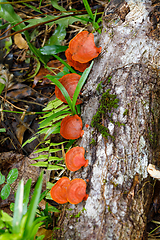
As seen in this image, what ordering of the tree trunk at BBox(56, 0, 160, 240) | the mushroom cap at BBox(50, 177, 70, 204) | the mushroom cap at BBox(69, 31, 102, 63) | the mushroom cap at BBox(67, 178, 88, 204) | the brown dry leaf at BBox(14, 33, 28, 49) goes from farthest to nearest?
the brown dry leaf at BBox(14, 33, 28, 49) < the mushroom cap at BBox(69, 31, 102, 63) < the mushroom cap at BBox(50, 177, 70, 204) < the mushroom cap at BBox(67, 178, 88, 204) < the tree trunk at BBox(56, 0, 160, 240)

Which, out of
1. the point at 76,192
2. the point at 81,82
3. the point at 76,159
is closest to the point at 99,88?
the point at 81,82

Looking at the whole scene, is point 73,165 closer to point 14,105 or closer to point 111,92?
point 111,92

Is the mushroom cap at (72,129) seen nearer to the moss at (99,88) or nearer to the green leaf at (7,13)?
the moss at (99,88)

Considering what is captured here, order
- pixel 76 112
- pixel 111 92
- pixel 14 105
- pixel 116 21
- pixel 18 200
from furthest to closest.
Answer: pixel 14 105 → pixel 76 112 → pixel 116 21 → pixel 111 92 → pixel 18 200

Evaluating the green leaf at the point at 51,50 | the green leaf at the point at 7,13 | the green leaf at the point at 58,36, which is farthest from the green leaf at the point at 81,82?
the green leaf at the point at 7,13

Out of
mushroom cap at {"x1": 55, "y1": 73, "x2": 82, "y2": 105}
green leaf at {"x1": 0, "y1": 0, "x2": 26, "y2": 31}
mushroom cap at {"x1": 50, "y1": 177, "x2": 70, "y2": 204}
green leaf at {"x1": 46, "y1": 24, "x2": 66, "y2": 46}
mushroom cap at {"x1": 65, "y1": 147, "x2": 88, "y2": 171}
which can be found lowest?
mushroom cap at {"x1": 50, "y1": 177, "x2": 70, "y2": 204}

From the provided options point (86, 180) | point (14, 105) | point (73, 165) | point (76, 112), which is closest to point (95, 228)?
point (86, 180)

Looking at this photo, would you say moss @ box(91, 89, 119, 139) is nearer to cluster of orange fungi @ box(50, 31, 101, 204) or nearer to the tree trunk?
the tree trunk

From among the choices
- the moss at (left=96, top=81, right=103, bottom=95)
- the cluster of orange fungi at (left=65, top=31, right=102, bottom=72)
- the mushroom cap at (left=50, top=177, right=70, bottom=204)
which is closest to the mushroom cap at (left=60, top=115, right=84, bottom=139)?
the moss at (left=96, top=81, right=103, bottom=95)
